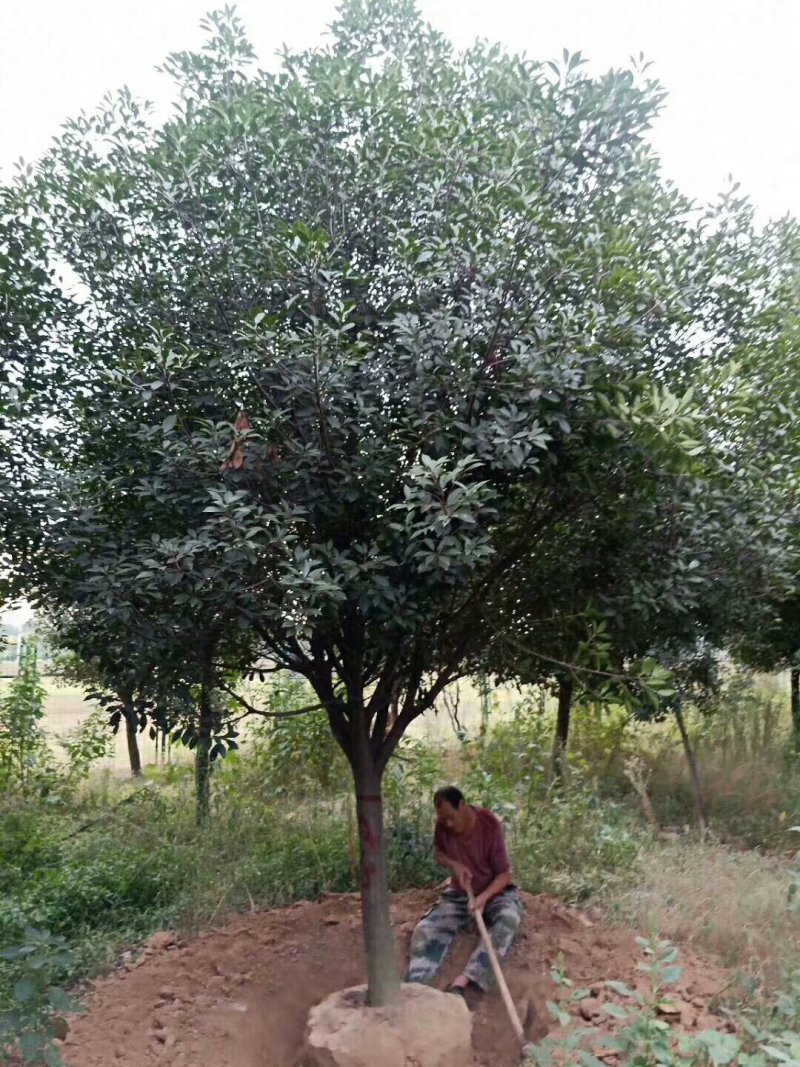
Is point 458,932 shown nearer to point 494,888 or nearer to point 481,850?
point 494,888

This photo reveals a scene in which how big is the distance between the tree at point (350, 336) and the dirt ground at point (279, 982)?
1.61 m

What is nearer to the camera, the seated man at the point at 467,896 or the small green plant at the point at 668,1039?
the small green plant at the point at 668,1039

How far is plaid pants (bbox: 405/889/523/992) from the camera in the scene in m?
4.87

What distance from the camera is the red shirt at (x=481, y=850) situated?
531 cm

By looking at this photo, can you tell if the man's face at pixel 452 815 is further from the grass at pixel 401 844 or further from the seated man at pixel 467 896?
the grass at pixel 401 844

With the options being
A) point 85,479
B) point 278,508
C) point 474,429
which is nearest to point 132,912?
point 85,479

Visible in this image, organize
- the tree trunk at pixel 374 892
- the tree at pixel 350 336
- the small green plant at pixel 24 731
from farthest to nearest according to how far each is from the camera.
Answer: the small green plant at pixel 24 731 < the tree trunk at pixel 374 892 < the tree at pixel 350 336

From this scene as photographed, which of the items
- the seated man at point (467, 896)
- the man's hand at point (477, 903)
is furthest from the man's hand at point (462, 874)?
the man's hand at point (477, 903)

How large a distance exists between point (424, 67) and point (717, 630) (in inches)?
164

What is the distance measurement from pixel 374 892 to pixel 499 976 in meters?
0.71

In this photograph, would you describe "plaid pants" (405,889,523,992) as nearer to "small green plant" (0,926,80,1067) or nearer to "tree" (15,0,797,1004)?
"tree" (15,0,797,1004)

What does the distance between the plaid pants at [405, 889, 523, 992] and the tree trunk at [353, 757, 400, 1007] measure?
516 millimetres

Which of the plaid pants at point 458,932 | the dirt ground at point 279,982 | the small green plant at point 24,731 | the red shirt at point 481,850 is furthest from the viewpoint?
the small green plant at point 24,731

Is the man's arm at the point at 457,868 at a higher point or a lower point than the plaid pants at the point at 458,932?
higher
